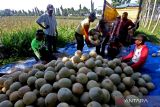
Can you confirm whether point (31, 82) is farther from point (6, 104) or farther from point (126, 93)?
point (126, 93)

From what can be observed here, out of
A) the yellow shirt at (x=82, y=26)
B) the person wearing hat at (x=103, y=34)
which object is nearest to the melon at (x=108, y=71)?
the yellow shirt at (x=82, y=26)

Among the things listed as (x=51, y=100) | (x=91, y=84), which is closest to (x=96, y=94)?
(x=91, y=84)

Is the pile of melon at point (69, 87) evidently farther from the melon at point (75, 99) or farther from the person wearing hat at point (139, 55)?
the person wearing hat at point (139, 55)

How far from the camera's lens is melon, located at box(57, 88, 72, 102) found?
3.04m

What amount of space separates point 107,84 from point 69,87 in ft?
1.79

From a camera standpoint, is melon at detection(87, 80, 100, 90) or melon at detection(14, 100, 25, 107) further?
melon at detection(87, 80, 100, 90)

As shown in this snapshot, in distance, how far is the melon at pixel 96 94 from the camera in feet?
9.98

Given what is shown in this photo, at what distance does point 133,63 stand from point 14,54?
403 cm

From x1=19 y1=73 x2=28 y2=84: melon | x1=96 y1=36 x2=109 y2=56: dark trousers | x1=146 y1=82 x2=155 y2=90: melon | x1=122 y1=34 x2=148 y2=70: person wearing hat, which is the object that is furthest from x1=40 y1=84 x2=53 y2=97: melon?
x1=96 y1=36 x2=109 y2=56: dark trousers

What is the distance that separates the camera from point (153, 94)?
162 inches

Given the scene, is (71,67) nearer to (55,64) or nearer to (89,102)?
(55,64)

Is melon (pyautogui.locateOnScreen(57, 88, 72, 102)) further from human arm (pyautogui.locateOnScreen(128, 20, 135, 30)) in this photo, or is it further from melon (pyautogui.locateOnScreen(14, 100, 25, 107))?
human arm (pyautogui.locateOnScreen(128, 20, 135, 30))

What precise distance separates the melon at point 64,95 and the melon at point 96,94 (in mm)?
270

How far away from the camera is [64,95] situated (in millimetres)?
3041
